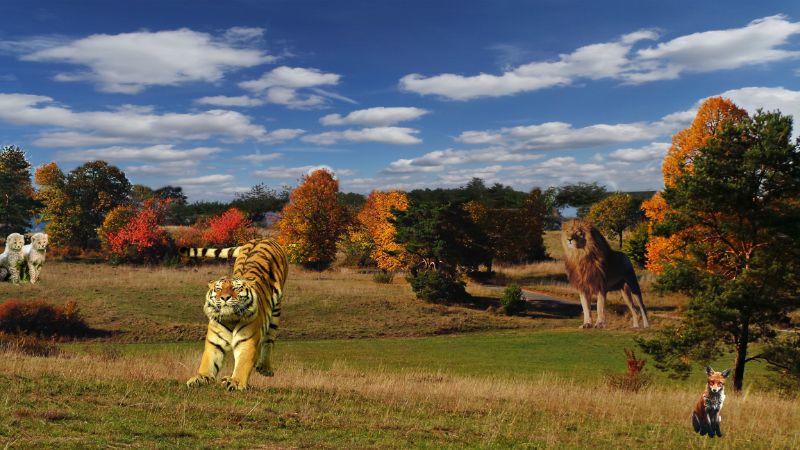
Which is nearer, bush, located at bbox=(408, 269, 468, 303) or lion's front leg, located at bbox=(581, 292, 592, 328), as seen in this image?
lion's front leg, located at bbox=(581, 292, 592, 328)

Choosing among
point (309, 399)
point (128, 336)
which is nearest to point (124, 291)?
point (128, 336)

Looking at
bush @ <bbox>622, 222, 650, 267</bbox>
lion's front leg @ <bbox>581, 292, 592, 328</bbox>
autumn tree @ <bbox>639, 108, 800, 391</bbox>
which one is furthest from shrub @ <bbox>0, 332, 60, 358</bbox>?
bush @ <bbox>622, 222, 650, 267</bbox>

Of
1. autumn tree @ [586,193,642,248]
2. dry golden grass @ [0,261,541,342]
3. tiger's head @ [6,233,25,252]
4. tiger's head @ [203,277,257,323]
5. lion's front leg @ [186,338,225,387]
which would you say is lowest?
dry golden grass @ [0,261,541,342]

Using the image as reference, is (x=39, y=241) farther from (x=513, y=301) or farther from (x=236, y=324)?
(x=513, y=301)

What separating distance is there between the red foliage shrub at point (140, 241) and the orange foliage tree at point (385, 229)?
22332mm

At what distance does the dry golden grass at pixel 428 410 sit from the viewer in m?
10.5

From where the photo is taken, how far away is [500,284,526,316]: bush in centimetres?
4784

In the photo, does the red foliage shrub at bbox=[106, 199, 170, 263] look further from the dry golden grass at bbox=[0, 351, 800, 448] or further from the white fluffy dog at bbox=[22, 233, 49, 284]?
the dry golden grass at bbox=[0, 351, 800, 448]

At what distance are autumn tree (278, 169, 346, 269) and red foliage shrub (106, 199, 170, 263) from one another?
12804mm

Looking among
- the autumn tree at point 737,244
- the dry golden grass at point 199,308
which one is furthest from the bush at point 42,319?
the autumn tree at point 737,244

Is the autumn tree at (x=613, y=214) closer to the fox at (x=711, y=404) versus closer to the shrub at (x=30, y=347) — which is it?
the shrub at (x=30, y=347)

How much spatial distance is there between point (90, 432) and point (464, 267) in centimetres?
4873

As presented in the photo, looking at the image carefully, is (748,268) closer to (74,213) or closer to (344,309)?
(344,309)

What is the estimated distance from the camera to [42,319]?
34375mm
